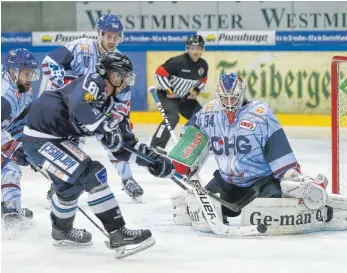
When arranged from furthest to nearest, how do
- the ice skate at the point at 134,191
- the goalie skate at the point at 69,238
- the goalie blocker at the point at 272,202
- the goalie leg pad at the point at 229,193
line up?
the ice skate at the point at 134,191 < the goalie leg pad at the point at 229,193 < the goalie blocker at the point at 272,202 < the goalie skate at the point at 69,238

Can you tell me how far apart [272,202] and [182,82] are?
3025 mm

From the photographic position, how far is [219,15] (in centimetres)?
977

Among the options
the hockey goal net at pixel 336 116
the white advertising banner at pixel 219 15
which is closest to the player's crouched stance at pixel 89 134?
the hockey goal net at pixel 336 116

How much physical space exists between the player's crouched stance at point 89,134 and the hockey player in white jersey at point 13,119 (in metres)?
0.52

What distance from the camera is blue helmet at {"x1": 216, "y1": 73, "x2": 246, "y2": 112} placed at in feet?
14.5

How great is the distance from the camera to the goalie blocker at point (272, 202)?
14.4ft

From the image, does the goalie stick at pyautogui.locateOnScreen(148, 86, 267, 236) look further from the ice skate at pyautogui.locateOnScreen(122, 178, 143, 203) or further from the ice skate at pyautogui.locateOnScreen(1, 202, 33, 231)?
the ice skate at pyautogui.locateOnScreen(122, 178, 143, 203)

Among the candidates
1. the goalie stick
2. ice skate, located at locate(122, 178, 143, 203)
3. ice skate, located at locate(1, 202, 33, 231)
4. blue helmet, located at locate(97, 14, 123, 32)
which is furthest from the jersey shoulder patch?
ice skate, located at locate(122, 178, 143, 203)

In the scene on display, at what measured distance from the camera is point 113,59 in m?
3.90

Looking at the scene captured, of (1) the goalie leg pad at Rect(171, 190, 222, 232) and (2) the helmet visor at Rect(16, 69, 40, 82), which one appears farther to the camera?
(2) the helmet visor at Rect(16, 69, 40, 82)

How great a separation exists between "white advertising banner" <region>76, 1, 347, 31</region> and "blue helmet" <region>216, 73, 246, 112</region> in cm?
518

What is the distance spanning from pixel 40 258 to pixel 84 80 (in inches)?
30.5

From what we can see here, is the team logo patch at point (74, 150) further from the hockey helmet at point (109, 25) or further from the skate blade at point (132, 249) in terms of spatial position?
the hockey helmet at point (109, 25)

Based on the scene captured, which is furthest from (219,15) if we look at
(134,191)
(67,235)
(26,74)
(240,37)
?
(67,235)
